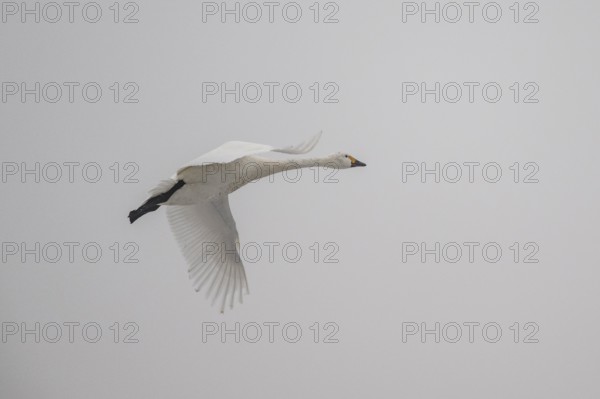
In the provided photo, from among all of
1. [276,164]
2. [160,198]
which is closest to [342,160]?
[276,164]

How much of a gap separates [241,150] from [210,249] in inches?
37.3

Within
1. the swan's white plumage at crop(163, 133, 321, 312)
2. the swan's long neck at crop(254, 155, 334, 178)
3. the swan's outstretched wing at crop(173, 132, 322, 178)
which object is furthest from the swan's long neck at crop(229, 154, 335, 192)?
the swan's white plumage at crop(163, 133, 321, 312)

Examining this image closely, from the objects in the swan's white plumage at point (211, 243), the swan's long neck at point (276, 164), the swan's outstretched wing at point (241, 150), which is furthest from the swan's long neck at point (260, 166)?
the swan's white plumage at point (211, 243)

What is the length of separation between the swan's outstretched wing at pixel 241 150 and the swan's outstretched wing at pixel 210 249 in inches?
27.7

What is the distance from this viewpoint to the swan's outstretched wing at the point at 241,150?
8.51 feet

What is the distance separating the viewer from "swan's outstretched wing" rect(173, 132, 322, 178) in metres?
2.59

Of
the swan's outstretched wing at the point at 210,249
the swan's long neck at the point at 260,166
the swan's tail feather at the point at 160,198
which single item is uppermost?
the swan's long neck at the point at 260,166

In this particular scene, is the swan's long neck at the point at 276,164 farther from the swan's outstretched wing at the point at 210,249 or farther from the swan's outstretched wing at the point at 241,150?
the swan's outstretched wing at the point at 210,249

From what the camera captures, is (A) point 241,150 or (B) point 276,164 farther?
(B) point 276,164

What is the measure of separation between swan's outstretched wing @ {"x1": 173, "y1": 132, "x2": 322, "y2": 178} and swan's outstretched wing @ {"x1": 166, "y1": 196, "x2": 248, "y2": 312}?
703mm

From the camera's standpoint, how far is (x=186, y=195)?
10.5 feet

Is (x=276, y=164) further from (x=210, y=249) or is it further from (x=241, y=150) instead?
(x=210, y=249)

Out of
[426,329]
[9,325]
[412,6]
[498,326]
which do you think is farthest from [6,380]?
[412,6]

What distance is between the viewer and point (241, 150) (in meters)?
2.85
